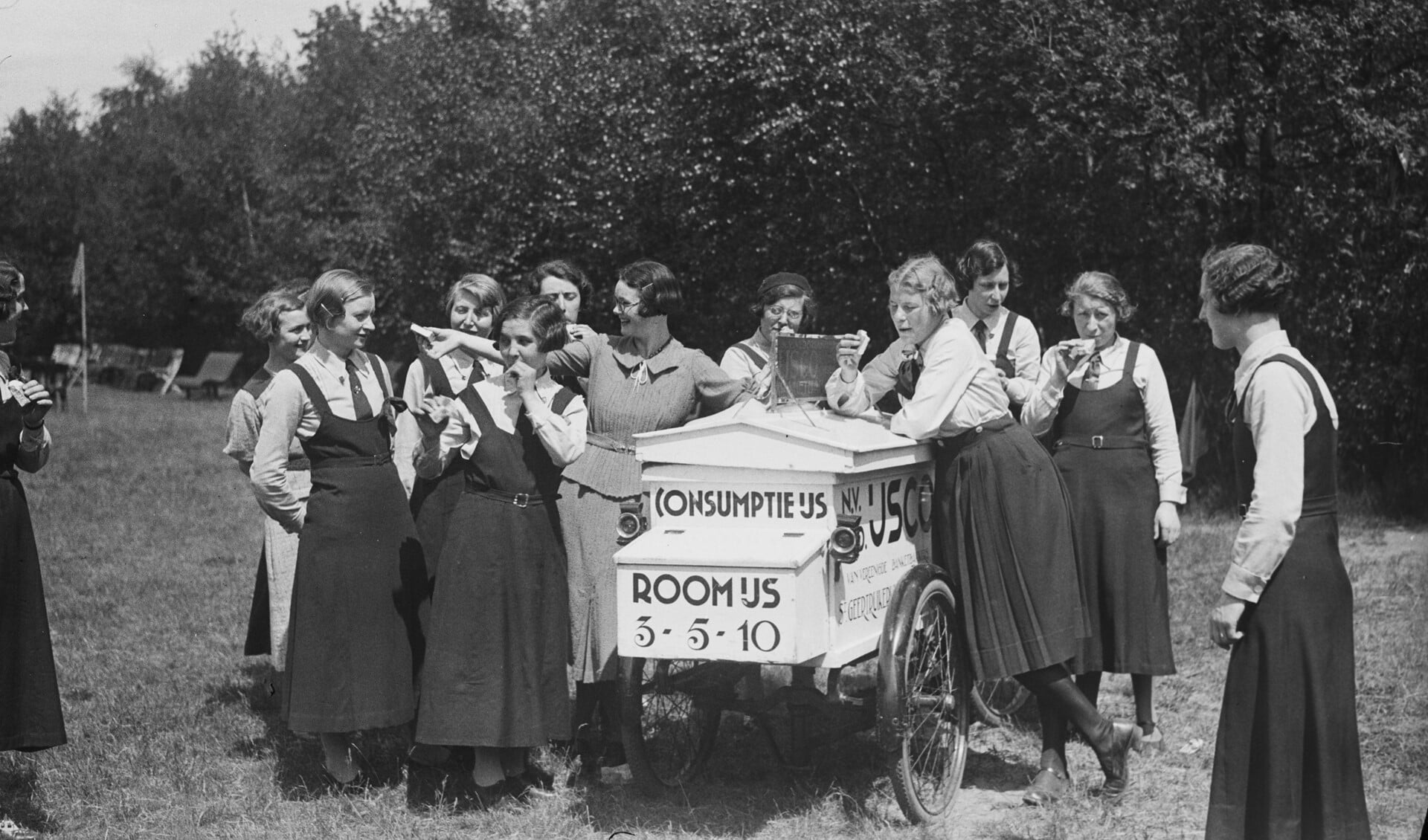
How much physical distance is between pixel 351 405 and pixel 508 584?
3.13 ft

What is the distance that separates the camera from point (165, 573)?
426 inches

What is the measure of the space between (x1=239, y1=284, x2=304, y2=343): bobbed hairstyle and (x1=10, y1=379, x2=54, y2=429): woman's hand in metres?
1.22

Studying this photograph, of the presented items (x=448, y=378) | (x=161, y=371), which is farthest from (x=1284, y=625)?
(x=161, y=371)

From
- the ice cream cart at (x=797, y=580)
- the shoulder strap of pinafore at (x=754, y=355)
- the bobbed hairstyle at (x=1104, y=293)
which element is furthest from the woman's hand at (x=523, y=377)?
the bobbed hairstyle at (x=1104, y=293)

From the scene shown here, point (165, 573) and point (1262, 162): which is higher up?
point (1262, 162)

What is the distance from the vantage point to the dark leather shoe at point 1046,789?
5270 mm

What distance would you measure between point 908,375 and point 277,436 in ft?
8.05

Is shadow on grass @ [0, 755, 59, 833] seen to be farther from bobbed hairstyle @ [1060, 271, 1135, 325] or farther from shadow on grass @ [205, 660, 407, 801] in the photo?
bobbed hairstyle @ [1060, 271, 1135, 325]

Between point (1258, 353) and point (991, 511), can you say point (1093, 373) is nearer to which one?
point (991, 511)

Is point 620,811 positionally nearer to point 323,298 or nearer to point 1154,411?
point 323,298

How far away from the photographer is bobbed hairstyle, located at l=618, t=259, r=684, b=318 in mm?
5648

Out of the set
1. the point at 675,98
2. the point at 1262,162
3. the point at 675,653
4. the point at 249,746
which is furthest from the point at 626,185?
the point at 675,653

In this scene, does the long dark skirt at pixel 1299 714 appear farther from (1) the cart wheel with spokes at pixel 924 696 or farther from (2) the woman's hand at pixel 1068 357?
(2) the woman's hand at pixel 1068 357

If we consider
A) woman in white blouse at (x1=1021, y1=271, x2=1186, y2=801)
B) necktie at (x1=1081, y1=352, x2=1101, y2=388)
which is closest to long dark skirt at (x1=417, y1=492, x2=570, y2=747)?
woman in white blouse at (x1=1021, y1=271, x2=1186, y2=801)
